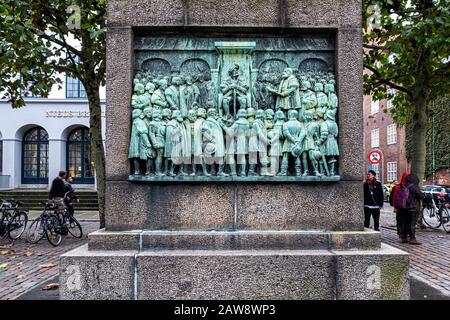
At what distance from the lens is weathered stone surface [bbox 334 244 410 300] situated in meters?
5.52

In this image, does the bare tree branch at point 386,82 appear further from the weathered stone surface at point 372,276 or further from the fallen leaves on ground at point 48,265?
the fallen leaves on ground at point 48,265

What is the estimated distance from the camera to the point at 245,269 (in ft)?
18.1

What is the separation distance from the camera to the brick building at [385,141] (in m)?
39.5

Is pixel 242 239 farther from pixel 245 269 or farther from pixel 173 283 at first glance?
pixel 173 283

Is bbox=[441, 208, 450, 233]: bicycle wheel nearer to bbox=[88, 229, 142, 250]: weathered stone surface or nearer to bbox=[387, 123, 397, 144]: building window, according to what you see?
bbox=[88, 229, 142, 250]: weathered stone surface

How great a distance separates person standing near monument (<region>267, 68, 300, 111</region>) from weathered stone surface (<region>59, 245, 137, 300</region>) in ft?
9.29

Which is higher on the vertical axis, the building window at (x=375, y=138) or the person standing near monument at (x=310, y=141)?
the building window at (x=375, y=138)

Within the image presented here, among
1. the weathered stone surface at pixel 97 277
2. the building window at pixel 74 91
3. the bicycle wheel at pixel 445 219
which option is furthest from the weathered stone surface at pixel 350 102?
the building window at pixel 74 91

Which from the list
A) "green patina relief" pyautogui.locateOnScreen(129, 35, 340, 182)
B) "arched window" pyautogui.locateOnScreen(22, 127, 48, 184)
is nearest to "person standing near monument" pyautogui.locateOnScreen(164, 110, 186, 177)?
"green patina relief" pyautogui.locateOnScreen(129, 35, 340, 182)

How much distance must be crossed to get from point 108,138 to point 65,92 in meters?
26.5

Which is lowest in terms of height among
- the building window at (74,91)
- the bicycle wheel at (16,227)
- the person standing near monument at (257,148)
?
the bicycle wheel at (16,227)

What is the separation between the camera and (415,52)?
13.8 m

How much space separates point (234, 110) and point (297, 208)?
5.19 ft

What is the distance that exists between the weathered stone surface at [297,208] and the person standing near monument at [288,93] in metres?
1.10
